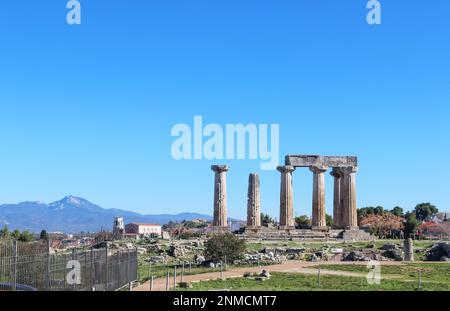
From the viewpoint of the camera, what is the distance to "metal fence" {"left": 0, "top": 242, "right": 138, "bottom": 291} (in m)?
23.5

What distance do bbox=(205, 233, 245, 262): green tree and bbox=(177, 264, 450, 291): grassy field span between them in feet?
36.9

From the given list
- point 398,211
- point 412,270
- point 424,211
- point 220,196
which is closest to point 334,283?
point 412,270

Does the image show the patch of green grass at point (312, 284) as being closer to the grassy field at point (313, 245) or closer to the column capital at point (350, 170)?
the grassy field at point (313, 245)

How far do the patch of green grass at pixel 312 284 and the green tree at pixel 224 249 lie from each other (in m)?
12.9

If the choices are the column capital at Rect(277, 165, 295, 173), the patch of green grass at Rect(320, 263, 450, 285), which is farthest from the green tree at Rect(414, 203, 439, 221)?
the patch of green grass at Rect(320, 263, 450, 285)

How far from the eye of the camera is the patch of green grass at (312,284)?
32.8m

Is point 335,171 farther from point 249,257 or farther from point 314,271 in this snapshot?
point 314,271

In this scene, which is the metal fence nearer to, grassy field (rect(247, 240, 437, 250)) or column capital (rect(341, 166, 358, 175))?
grassy field (rect(247, 240, 437, 250))

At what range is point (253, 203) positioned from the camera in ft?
269

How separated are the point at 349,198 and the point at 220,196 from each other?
14954 mm

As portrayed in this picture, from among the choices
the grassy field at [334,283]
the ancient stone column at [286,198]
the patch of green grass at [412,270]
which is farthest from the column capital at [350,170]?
the grassy field at [334,283]

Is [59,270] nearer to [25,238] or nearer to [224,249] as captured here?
[224,249]
